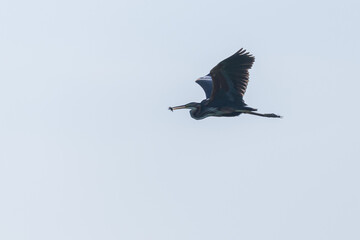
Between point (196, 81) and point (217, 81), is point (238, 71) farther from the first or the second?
point (196, 81)

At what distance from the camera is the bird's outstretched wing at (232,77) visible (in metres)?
46.1

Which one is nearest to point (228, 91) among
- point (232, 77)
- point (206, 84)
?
point (232, 77)

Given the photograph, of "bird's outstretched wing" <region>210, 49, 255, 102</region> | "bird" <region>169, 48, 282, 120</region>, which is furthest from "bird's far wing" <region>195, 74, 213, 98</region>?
"bird's outstretched wing" <region>210, 49, 255, 102</region>

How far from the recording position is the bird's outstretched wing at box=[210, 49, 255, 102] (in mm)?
46094

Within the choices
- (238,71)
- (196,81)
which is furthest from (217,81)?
(196,81)

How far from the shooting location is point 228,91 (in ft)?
154

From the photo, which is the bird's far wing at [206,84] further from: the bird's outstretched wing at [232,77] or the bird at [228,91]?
the bird's outstretched wing at [232,77]

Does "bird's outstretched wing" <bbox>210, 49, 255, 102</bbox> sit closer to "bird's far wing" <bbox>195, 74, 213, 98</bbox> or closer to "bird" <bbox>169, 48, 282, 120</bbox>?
"bird" <bbox>169, 48, 282, 120</bbox>

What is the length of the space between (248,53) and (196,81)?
450 cm

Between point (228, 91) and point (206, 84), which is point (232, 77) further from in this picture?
point (206, 84)

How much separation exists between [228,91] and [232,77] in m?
0.58

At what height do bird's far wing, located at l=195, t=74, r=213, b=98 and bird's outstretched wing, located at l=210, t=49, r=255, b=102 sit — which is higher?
bird's far wing, located at l=195, t=74, r=213, b=98

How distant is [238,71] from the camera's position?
46406 millimetres

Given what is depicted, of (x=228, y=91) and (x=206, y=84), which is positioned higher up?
(x=206, y=84)
